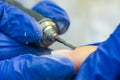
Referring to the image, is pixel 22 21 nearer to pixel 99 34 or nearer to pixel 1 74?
pixel 1 74

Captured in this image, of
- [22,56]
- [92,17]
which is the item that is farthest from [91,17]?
[22,56]

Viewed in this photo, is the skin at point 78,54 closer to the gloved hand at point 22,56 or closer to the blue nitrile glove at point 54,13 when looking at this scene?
the gloved hand at point 22,56

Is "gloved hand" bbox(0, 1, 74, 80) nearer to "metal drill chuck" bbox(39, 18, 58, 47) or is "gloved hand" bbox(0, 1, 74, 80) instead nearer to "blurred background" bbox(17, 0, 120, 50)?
"metal drill chuck" bbox(39, 18, 58, 47)

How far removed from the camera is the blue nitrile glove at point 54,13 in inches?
33.0

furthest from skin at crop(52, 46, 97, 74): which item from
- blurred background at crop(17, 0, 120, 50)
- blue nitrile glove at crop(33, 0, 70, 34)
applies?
blurred background at crop(17, 0, 120, 50)

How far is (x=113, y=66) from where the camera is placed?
502 mm

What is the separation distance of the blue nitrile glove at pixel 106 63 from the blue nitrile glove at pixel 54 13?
326mm

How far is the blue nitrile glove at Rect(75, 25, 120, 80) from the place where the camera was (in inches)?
19.8

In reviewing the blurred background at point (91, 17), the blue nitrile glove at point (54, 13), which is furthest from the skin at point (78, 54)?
the blurred background at point (91, 17)

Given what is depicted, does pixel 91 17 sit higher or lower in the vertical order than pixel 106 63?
lower

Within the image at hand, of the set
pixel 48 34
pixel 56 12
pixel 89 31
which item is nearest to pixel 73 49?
pixel 48 34

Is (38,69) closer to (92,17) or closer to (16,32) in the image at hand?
(16,32)

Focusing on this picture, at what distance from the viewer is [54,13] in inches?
34.0

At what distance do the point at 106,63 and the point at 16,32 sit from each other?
1.02 ft
